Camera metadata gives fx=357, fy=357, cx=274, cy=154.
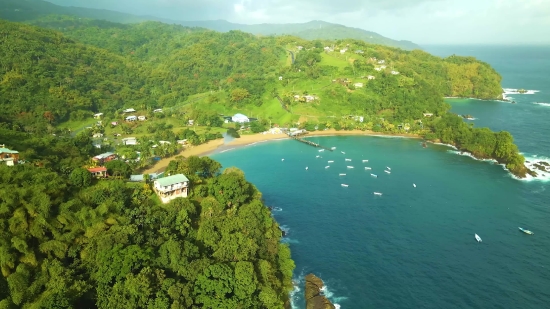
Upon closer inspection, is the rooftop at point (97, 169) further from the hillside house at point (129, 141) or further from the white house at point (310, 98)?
the white house at point (310, 98)

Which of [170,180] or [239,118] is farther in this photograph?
[239,118]

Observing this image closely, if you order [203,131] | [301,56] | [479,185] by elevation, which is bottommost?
[203,131]

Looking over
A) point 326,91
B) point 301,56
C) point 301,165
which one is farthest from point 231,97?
point 301,165

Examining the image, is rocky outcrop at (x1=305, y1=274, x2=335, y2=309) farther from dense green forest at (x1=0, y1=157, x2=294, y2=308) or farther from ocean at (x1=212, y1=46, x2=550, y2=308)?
dense green forest at (x1=0, y1=157, x2=294, y2=308)

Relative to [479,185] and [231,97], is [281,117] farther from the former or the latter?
[479,185]

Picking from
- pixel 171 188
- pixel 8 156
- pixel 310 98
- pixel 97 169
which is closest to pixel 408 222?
pixel 171 188

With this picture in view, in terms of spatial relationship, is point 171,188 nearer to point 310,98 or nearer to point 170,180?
point 170,180
